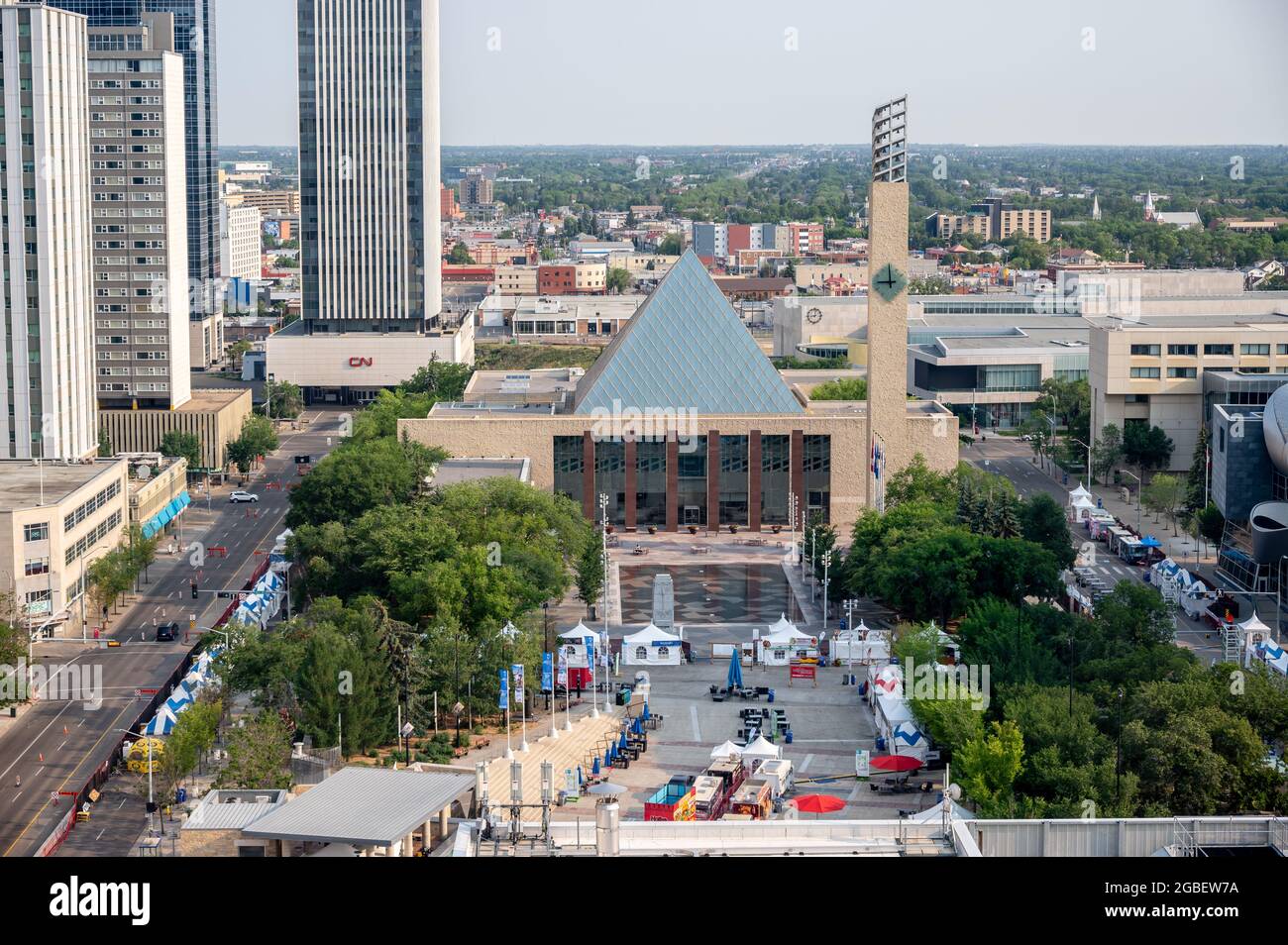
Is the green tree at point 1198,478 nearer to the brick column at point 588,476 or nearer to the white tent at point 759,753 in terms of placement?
the brick column at point 588,476

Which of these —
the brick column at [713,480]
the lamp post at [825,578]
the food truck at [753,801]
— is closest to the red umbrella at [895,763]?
the food truck at [753,801]

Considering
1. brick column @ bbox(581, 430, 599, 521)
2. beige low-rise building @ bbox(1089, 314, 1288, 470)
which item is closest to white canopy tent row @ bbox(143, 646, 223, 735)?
brick column @ bbox(581, 430, 599, 521)

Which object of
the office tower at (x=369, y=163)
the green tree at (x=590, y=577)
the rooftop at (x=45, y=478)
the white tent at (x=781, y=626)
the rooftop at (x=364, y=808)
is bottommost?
the white tent at (x=781, y=626)

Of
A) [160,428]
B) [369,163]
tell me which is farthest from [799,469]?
[369,163]

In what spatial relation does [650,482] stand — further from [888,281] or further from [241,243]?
[241,243]

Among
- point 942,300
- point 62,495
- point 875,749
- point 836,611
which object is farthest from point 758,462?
point 942,300

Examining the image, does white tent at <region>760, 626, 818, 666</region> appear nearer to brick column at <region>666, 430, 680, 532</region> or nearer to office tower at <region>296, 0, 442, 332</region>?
brick column at <region>666, 430, 680, 532</region>
